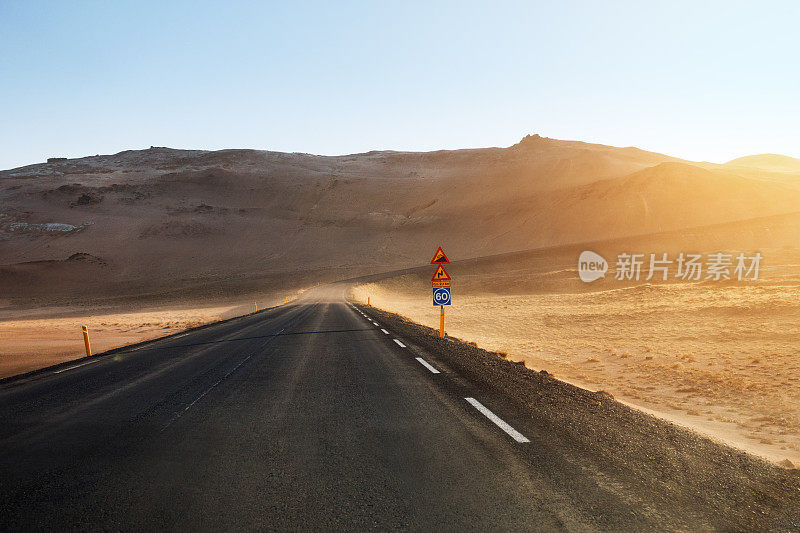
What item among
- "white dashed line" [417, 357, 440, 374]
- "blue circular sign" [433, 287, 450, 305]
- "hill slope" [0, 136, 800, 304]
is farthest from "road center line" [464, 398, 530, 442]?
"hill slope" [0, 136, 800, 304]

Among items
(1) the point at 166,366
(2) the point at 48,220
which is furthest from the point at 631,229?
(2) the point at 48,220

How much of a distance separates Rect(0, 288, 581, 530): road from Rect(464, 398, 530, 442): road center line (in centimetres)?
4

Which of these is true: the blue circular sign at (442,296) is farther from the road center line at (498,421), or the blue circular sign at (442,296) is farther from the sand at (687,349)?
the road center line at (498,421)

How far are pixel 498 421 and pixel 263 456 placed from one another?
9.22 feet

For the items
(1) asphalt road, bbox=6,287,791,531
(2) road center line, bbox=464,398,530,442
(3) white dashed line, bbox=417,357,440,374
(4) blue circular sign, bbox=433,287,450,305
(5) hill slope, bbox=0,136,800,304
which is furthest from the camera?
(5) hill slope, bbox=0,136,800,304

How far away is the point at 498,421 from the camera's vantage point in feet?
18.2

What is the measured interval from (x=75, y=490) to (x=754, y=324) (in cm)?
2117

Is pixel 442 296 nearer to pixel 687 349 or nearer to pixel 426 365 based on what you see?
pixel 426 365

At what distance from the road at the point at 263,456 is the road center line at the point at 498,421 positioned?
36mm

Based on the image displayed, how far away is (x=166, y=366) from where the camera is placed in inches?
417

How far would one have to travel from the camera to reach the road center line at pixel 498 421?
4949mm

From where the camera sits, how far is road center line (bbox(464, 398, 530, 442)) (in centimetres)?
495

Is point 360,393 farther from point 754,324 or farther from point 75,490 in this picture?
point 754,324

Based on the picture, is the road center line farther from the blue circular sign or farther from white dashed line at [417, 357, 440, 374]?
the blue circular sign
